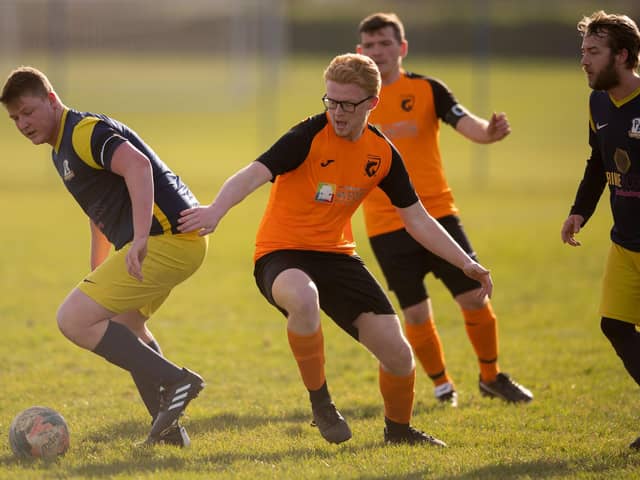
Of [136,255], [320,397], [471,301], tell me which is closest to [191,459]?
[320,397]

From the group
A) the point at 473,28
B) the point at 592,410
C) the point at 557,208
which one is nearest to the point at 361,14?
the point at 473,28

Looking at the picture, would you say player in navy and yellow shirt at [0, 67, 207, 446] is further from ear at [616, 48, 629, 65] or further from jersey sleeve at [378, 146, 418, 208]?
ear at [616, 48, 629, 65]

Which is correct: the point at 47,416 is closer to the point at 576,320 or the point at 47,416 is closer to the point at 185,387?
the point at 185,387

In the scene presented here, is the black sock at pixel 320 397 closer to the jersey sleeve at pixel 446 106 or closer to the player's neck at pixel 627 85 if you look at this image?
the player's neck at pixel 627 85

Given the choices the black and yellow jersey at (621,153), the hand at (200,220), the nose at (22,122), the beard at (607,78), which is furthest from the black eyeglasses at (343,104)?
the nose at (22,122)

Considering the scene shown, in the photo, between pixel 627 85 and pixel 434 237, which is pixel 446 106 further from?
pixel 627 85

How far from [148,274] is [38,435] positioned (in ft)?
3.33

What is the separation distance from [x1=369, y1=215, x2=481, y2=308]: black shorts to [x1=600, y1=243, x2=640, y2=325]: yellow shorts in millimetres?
1491

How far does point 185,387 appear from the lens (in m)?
5.34

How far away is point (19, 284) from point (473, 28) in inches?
1286

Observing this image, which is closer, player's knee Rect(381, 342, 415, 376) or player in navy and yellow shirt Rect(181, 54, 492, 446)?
player in navy and yellow shirt Rect(181, 54, 492, 446)

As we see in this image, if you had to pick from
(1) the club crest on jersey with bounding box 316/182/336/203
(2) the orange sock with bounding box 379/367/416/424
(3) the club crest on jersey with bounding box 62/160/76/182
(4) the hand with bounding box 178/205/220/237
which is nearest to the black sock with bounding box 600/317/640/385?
(2) the orange sock with bounding box 379/367/416/424

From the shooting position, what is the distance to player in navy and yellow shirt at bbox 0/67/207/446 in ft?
16.4

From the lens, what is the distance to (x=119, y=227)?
533cm
